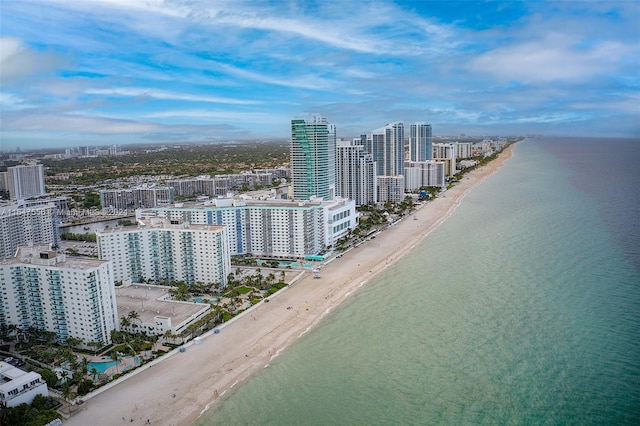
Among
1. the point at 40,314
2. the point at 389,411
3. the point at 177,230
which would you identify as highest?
the point at 177,230

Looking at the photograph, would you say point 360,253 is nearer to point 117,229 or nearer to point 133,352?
point 117,229

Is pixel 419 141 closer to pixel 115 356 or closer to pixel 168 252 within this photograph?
pixel 168 252

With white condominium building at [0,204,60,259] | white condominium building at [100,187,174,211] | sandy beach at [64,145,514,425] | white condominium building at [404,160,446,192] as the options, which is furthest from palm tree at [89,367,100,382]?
white condominium building at [404,160,446,192]

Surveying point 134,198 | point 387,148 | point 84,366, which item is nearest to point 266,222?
point 84,366

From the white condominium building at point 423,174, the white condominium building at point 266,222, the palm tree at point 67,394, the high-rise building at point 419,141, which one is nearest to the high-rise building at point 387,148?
the white condominium building at point 423,174

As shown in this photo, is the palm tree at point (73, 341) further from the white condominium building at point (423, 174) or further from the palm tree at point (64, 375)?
the white condominium building at point (423, 174)

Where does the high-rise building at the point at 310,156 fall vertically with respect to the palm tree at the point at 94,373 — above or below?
above

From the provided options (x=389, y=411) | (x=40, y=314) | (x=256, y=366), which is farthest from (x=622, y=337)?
(x=40, y=314)
